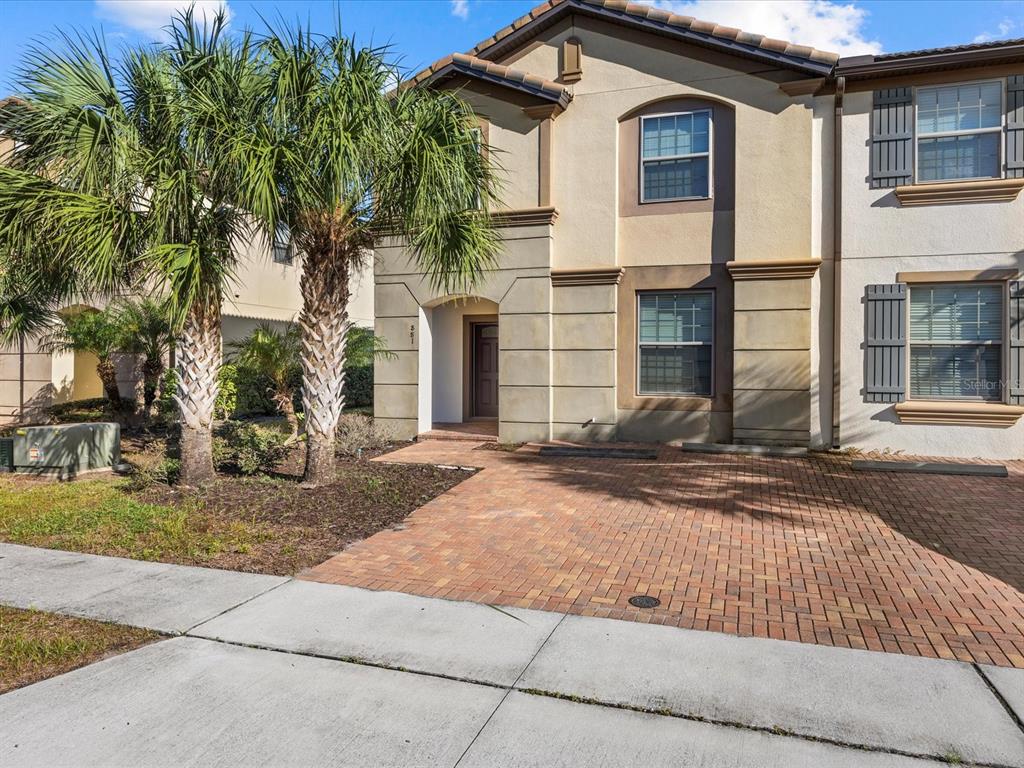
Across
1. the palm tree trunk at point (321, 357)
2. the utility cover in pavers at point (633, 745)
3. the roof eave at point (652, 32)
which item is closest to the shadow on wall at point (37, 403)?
the palm tree trunk at point (321, 357)

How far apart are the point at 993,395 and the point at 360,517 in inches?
403

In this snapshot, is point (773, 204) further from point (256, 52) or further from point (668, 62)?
point (256, 52)

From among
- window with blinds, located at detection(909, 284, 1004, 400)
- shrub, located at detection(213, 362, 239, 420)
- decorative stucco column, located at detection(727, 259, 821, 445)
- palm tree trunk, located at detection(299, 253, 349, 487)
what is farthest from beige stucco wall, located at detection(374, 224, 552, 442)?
window with blinds, located at detection(909, 284, 1004, 400)

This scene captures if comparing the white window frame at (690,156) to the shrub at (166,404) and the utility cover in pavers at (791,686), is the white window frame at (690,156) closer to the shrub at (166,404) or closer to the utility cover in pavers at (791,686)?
the utility cover in pavers at (791,686)

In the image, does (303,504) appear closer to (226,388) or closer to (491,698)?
(491,698)

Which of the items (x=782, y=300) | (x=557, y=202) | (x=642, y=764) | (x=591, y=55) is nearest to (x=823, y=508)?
(x=782, y=300)

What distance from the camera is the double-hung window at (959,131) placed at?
11188 mm

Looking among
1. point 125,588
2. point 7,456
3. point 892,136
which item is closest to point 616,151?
point 892,136

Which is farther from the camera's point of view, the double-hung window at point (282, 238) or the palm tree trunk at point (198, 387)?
the palm tree trunk at point (198, 387)

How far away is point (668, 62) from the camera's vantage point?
12.5 meters

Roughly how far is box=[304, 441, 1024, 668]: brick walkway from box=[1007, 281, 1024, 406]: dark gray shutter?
5.41 feet

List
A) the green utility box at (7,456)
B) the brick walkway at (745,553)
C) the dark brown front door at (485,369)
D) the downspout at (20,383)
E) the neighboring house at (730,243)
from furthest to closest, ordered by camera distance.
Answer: the downspout at (20,383), the dark brown front door at (485,369), the green utility box at (7,456), the neighboring house at (730,243), the brick walkway at (745,553)

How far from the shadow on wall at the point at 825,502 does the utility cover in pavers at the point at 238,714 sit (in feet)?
13.4

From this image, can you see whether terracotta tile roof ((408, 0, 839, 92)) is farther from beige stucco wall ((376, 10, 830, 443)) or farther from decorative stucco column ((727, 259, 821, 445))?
decorative stucco column ((727, 259, 821, 445))
